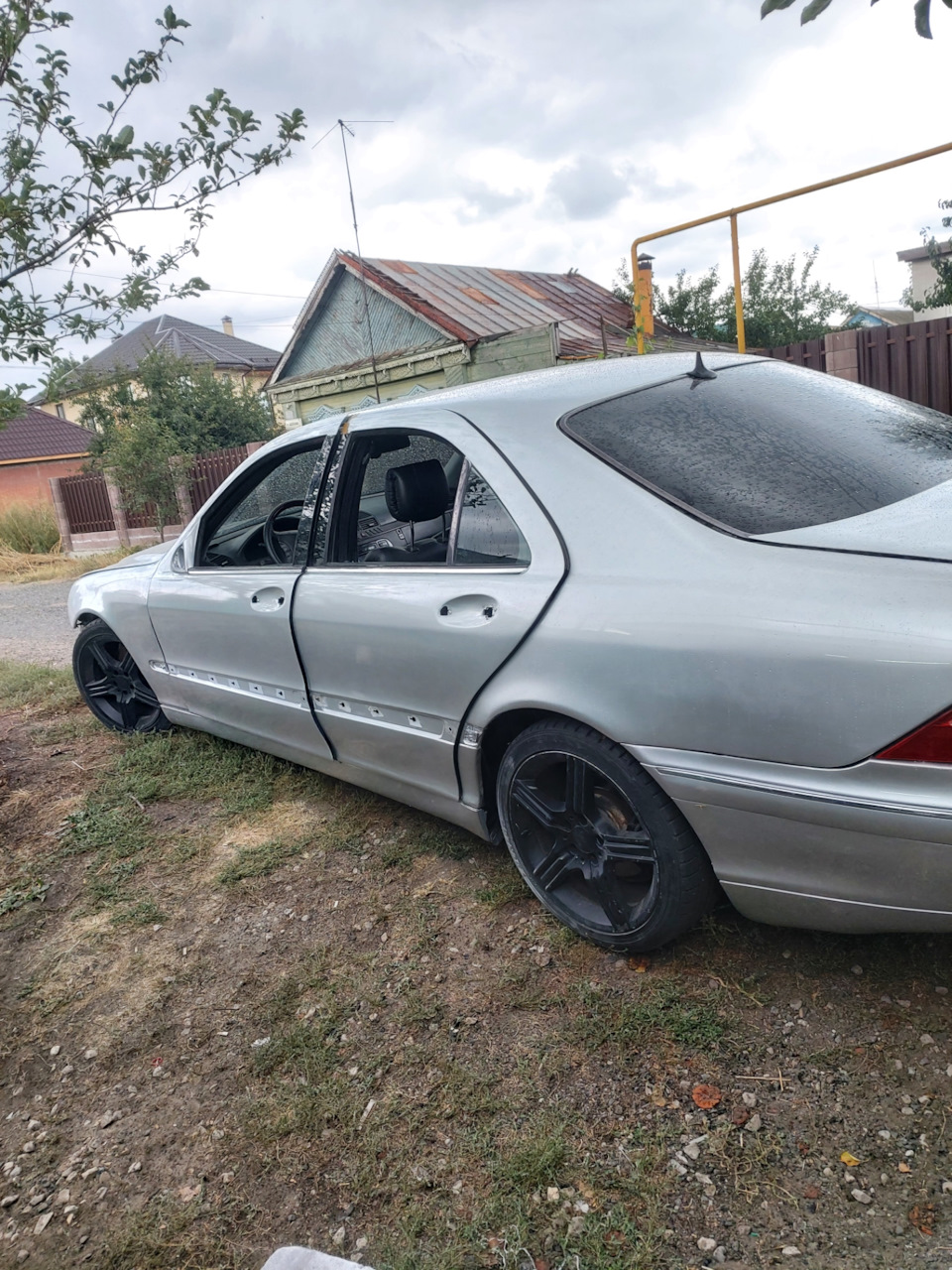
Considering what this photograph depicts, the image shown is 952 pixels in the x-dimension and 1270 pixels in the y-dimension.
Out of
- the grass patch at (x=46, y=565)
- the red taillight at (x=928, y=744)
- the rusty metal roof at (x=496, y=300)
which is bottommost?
the grass patch at (x=46, y=565)

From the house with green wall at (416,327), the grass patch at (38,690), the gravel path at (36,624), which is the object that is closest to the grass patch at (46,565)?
the gravel path at (36,624)

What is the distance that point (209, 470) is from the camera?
50.9ft

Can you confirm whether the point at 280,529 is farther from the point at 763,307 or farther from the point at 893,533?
the point at 763,307

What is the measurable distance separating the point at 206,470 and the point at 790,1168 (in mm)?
15453

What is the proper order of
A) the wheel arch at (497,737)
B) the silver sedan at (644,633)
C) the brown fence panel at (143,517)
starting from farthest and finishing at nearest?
the brown fence panel at (143,517), the wheel arch at (497,737), the silver sedan at (644,633)

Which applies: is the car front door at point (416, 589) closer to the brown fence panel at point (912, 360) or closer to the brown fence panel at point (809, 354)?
the brown fence panel at point (912, 360)

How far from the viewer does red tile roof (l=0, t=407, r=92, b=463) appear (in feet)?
101

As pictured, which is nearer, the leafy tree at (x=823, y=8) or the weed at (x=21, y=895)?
the leafy tree at (x=823, y=8)

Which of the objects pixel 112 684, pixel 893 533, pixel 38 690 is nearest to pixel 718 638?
pixel 893 533

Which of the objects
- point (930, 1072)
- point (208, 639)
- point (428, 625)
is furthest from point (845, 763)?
point (208, 639)

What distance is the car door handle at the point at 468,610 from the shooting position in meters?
2.38

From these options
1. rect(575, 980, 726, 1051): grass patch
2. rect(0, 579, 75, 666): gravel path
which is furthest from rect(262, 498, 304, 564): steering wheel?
rect(0, 579, 75, 666): gravel path

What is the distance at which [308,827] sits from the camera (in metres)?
3.44

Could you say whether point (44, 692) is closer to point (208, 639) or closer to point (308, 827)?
point (208, 639)
